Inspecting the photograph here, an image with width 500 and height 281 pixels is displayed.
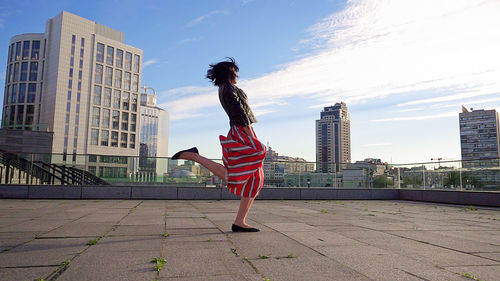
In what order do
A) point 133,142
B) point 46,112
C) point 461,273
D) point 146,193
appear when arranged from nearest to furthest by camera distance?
1. point 461,273
2. point 146,193
3. point 46,112
4. point 133,142

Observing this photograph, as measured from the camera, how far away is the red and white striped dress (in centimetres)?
427

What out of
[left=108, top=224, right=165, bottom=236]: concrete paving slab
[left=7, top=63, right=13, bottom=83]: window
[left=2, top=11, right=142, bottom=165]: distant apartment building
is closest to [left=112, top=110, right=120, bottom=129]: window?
[left=2, top=11, right=142, bottom=165]: distant apartment building

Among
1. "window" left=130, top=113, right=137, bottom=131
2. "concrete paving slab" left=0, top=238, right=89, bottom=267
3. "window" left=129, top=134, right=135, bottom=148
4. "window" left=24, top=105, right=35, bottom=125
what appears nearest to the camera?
"concrete paving slab" left=0, top=238, right=89, bottom=267

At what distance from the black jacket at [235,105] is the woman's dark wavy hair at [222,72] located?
0.11 meters

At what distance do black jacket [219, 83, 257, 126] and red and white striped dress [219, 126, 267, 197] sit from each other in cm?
11

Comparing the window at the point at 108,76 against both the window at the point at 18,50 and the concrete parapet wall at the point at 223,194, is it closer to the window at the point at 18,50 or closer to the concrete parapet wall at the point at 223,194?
the window at the point at 18,50

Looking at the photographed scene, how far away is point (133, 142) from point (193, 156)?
263ft

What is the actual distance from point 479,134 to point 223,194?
16611cm

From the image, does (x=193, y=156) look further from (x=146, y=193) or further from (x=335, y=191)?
(x=335, y=191)

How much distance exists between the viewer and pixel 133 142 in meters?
79.9

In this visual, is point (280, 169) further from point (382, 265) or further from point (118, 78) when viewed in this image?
point (118, 78)

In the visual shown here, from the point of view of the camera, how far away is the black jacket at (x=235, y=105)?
4293mm

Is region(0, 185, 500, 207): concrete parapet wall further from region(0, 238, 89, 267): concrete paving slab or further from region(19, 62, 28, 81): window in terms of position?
region(19, 62, 28, 81): window

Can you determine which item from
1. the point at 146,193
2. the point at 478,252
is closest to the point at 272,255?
the point at 478,252
